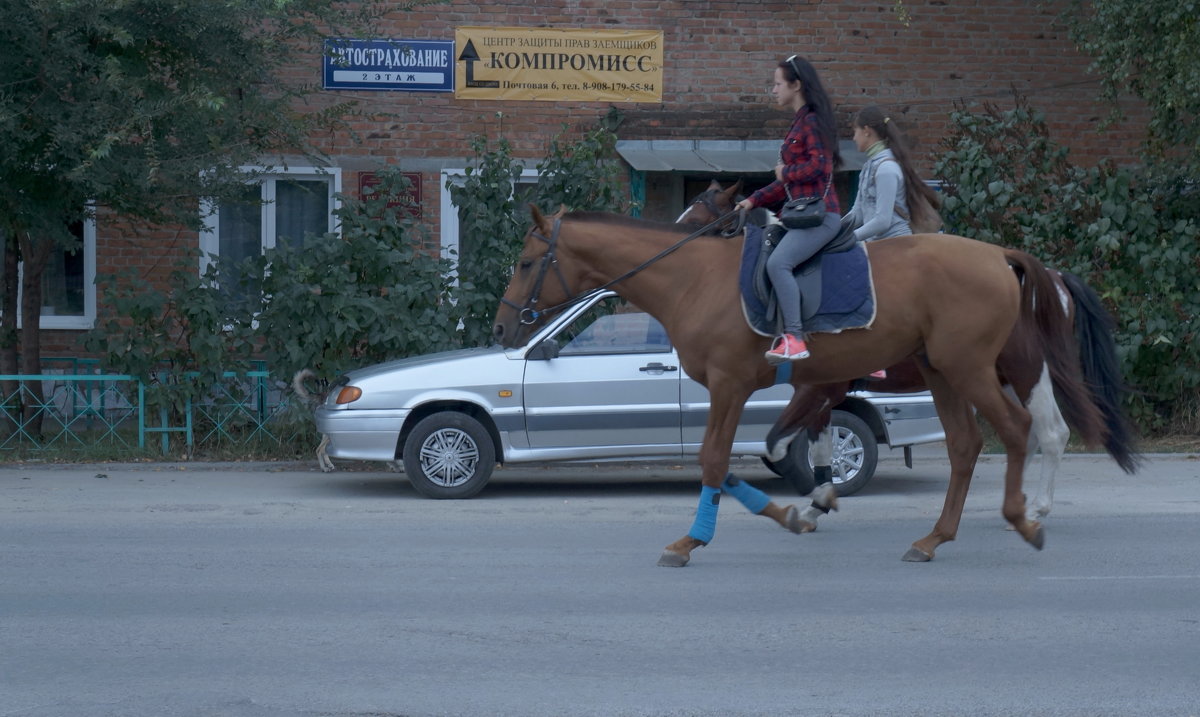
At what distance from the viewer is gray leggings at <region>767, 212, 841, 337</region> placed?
7285mm

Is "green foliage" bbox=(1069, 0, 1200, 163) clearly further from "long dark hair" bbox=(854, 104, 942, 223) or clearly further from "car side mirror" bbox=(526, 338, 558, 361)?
"car side mirror" bbox=(526, 338, 558, 361)

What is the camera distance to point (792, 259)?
7379 millimetres


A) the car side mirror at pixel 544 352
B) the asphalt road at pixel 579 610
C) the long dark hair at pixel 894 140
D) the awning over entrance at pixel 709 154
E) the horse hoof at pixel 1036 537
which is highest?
the awning over entrance at pixel 709 154

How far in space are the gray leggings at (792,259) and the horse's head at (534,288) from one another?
122 centimetres

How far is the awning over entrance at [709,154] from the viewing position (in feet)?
51.6

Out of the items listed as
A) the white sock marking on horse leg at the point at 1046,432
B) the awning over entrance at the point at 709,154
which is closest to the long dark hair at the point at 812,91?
the white sock marking on horse leg at the point at 1046,432

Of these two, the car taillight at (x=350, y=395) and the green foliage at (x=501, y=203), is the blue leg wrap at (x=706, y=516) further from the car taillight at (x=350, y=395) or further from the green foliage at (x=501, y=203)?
the green foliage at (x=501, y=203)

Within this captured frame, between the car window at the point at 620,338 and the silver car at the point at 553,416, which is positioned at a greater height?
the car window at the point at 620,338

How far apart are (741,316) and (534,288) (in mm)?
1214

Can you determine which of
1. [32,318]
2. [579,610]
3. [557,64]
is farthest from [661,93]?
[579,610]

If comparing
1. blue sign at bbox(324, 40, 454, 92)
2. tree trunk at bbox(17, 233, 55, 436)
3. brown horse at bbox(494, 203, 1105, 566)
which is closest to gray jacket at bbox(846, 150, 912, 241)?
brown horse at bbox(494, 203, 1105, 566)

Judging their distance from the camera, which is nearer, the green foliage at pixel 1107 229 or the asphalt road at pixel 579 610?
the asphalt road at pixel 579 610

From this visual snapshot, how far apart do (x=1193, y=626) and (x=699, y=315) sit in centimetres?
297

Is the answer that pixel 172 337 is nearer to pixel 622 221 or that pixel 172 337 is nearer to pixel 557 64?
pixel 557 64
